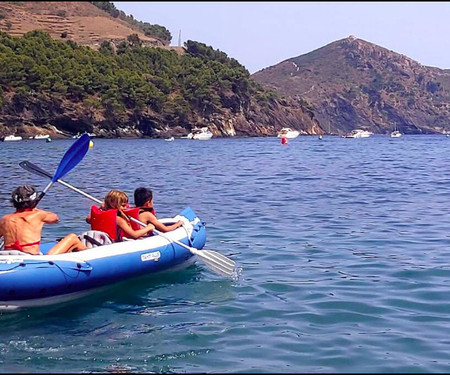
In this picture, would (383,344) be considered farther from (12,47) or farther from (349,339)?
(12,47)

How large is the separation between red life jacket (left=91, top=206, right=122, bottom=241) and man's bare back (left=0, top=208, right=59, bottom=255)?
100cm

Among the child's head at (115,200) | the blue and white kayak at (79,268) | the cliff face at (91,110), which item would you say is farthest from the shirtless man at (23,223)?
the cliff face at (91,110)

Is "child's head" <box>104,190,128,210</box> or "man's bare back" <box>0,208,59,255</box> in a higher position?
"child's head" <box>104,190,128,210</box>

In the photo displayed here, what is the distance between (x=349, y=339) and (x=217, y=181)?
16.2 meters

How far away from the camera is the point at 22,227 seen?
287 inches

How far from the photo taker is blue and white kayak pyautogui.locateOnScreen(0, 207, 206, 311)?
6945 mm

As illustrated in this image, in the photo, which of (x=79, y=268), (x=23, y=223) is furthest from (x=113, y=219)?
(x=23, y=223)

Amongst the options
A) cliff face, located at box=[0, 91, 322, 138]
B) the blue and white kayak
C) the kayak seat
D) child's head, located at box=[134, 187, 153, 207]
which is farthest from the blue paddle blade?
cliff face, located at box=[0, 91, 322, 138]

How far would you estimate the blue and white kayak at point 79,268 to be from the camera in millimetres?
6945

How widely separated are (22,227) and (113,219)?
1.35 meters

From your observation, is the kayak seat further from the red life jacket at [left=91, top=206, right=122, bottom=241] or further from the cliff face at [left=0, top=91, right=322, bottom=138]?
the cliff face at [left=0, top=91, right=322, bottom=138]

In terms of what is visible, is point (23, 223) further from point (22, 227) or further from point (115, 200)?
point (115, 200)

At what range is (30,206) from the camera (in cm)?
732

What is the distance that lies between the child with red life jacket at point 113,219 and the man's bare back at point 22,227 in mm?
Result: 1036
